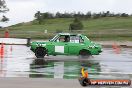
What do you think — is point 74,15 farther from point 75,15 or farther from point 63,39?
point 63,39

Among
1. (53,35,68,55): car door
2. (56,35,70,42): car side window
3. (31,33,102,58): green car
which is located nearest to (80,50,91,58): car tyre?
(31,33,102,58): green car

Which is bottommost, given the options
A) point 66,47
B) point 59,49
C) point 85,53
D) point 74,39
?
point 85,53

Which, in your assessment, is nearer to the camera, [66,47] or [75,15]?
[66,47]

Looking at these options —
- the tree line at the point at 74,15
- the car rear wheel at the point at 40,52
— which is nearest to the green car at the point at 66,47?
the car rear wheel at the point at 40,52

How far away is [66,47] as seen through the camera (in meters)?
26.5

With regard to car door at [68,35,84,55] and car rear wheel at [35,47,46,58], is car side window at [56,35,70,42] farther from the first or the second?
car rear wheel at [35,47,46,58]

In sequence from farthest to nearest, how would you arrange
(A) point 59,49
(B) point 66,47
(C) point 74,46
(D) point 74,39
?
1. (D) point 74,39
2. (C) point 74,46
3. (B) point 66,47
4. (A) point 59,49

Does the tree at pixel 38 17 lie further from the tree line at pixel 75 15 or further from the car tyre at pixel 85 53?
the car tyre at pixel 85 53

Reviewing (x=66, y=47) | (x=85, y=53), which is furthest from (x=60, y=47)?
(x=85, y=53)

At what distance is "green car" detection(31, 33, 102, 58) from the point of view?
26328mm

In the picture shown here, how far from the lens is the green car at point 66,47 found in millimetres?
26328

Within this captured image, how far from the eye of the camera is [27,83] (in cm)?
1389

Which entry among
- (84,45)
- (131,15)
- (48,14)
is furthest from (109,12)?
(84,45)

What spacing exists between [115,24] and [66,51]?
226 feet
